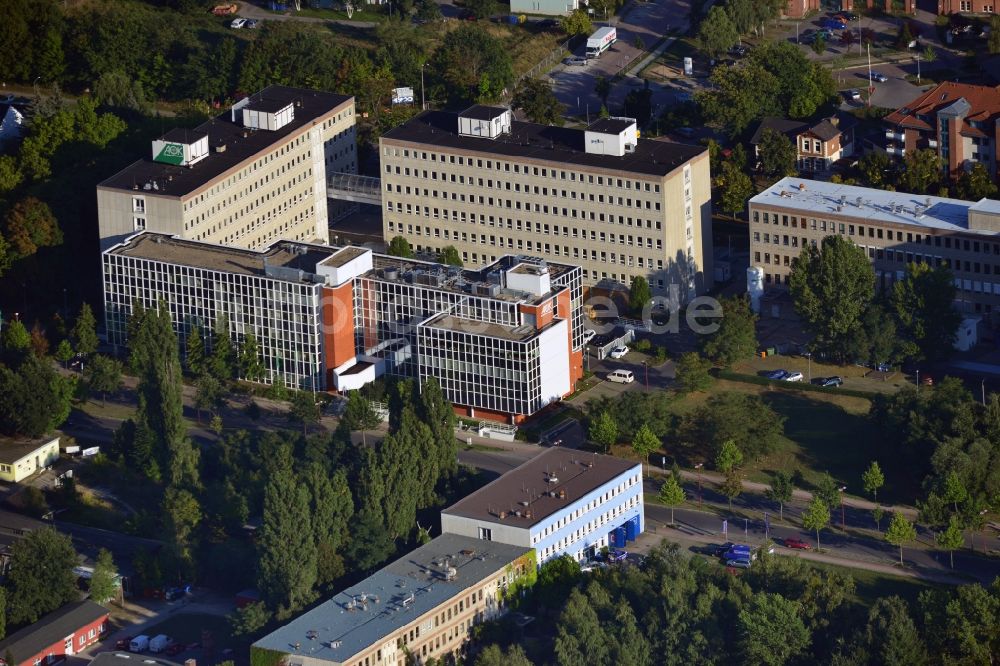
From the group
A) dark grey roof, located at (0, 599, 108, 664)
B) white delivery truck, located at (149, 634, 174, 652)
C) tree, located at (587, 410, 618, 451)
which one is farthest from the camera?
tree, located at (587, 410, 618, 451)

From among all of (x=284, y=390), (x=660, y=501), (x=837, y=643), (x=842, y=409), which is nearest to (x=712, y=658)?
(x=837, y=643)

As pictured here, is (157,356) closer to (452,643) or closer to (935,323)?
(452,643)

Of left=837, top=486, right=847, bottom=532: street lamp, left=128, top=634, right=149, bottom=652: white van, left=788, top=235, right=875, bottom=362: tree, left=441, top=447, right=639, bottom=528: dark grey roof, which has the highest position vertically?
left=788, top=235, right=875, bottom=362: tree

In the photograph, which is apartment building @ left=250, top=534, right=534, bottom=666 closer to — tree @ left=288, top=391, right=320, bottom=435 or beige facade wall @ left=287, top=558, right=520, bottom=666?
beige facade wall @ left=287, top=558, right=520, bottom=666

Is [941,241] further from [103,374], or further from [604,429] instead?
[103,374]

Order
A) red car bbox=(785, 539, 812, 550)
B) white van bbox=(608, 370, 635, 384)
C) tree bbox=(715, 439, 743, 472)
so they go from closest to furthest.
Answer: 1. red car bbox=(785, 539, 812, 550)
2. tree bbox=(715, 439, 743, 472)
3. white van bbox=(608, 370, 635, 384)

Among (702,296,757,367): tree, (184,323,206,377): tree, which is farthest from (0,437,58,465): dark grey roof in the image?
(702,296,757,367): tree

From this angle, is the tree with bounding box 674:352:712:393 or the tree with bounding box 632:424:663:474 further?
the tree with bounding box 674:352:712:393

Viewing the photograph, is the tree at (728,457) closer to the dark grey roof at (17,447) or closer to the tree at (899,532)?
the tree at (899,532)
